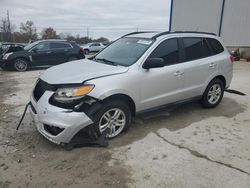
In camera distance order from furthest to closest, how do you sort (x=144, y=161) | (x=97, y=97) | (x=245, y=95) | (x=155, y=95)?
(x=245, y=95), (x=155, y=95), (x=97, y=97), (x=144, y=161)

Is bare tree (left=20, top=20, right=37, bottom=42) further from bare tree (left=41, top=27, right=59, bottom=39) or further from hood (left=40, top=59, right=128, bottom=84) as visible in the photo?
hood (left=40, top=59, right=128, bottom=84)

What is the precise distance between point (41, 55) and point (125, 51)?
913 cm

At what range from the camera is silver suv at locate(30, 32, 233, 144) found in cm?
361

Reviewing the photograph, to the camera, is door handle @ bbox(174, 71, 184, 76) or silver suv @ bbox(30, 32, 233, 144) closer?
silver suv @ bbox(30, 32, 233, 144)

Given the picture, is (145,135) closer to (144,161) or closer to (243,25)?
(144,161)

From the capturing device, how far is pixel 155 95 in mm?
4453

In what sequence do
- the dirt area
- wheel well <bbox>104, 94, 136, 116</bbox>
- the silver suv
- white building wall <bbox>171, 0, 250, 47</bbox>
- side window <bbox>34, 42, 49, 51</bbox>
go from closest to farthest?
1. the dirt area
2. the silver suv
3. wheel well <bbox>104, 94, 136, 116</bbox>
4. side window <bbox>34, 42, 49, 51</bbox>
5. white building wall <bbox>171, 0, 250, 47</bbox>

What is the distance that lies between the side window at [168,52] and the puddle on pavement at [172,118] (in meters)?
0.98

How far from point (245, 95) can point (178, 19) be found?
1763cm

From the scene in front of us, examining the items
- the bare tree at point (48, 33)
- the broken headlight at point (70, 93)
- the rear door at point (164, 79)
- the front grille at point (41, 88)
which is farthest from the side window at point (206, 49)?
the bare tree at point (48, 33)

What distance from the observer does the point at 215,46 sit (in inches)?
221

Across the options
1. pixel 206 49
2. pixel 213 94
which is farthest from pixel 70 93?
pixel 213 94

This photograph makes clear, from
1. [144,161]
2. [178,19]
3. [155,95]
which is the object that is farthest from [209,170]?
[178,19]

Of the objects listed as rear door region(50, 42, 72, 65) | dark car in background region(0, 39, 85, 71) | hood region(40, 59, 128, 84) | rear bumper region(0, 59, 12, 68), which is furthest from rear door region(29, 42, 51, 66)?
hood region(40, 59, 128, 84)
